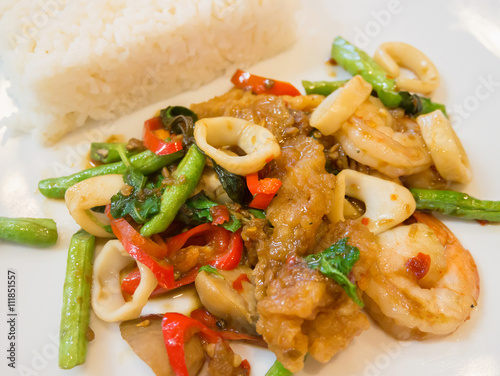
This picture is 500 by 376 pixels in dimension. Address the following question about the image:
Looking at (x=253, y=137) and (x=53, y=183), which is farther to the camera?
(x=53, y=183)

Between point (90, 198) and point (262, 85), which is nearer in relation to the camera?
point (90, 198)

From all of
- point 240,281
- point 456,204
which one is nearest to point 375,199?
point 456,204

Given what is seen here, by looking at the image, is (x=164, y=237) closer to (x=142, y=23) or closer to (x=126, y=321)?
(x=126, y=321)

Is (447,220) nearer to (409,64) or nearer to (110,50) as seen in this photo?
(409,64)

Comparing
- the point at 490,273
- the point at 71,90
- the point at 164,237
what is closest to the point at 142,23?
the point at 71,90

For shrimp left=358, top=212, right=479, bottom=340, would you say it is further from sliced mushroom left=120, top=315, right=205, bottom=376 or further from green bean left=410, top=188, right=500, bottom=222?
sliced mushroom left=120, top=315, right=205, bottom=376

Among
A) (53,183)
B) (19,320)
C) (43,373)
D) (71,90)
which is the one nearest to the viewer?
(43,373)

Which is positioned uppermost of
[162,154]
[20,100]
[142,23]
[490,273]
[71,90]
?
[490,273]
